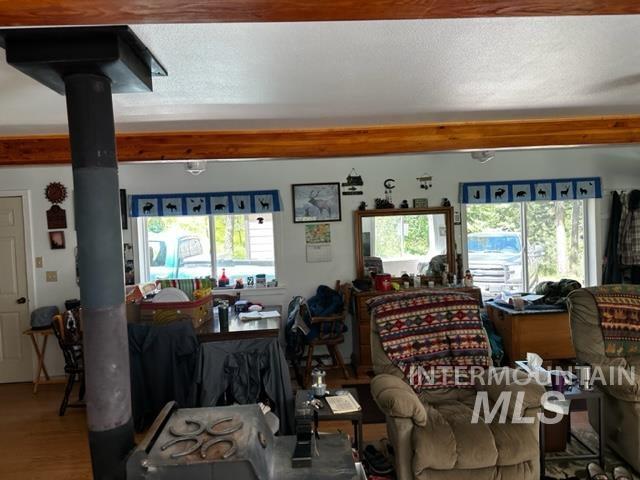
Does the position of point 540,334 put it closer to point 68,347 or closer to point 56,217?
point 68,347

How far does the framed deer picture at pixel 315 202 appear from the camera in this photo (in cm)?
503

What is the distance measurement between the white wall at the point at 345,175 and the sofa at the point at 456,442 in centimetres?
267

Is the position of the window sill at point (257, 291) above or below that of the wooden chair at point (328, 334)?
above

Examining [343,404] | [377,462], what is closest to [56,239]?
[343,404]

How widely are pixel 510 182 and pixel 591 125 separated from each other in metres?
1.72

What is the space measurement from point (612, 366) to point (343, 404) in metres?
1.84

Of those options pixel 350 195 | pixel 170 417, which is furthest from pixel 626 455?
pixel 350 195

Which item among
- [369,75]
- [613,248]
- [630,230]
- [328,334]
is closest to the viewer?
[369,75]

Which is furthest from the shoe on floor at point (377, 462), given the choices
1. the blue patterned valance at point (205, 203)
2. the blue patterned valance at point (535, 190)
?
the blue patterned valance at point (535, 190)

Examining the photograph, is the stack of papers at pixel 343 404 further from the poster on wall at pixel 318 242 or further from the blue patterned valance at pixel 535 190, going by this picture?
the blue patterned valance at pixel 535 190

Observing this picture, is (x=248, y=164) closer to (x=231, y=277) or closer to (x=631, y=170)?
(x=231, y=277)

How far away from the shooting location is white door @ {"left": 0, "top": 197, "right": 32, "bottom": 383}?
4633 millimetres

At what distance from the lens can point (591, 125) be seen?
3.52m

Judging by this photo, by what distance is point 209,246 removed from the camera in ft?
17.0
